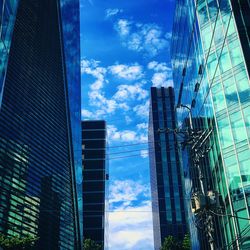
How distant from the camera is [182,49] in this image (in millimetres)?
41281

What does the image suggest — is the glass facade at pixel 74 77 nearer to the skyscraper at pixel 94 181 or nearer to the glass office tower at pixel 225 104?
the glass office tower at pixel 225 104

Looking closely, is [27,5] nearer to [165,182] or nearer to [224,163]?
[224,163]

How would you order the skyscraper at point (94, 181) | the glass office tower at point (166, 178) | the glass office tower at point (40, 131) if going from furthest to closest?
the glass office tower at point (166, 178), the skyscraper at point (94, 181), the glass office tower at point (40, 131)

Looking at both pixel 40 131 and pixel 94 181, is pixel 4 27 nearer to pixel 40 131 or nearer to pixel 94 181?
pixel 40 131

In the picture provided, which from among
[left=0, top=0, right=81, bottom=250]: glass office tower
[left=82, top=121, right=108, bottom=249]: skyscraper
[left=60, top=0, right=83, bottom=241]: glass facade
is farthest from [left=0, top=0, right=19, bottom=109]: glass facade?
[left=82, top=121, right=108, bottom=249]: skyscraper

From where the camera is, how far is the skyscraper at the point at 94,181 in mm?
114375

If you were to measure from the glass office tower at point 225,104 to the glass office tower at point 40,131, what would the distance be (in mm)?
19436

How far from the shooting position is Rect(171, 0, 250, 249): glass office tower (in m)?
23.3

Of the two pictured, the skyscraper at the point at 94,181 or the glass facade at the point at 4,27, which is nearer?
the glass facade at the point at 4,27

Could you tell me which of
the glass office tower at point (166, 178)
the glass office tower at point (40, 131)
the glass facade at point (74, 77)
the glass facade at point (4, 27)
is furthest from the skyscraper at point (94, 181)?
the glass facade at point (4, 27)

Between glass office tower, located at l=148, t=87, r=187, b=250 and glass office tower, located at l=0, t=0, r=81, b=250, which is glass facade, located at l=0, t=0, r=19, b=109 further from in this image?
glass office tower, located at l=148, t=87, r=187, b=250

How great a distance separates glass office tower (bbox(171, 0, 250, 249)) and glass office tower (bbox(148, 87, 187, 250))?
10237cm

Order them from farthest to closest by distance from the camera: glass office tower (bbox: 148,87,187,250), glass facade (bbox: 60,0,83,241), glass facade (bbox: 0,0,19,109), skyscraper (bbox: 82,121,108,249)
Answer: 1. glass office tower (bbox: 148,87,187,250)
2. skyscraper (bbox: 82,121,108,249)
3. glass facade (bbox: 60,0,83,241)
4. glass facade (bbox: 0,0,19,109)

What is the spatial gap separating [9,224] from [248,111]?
83.7 ft
